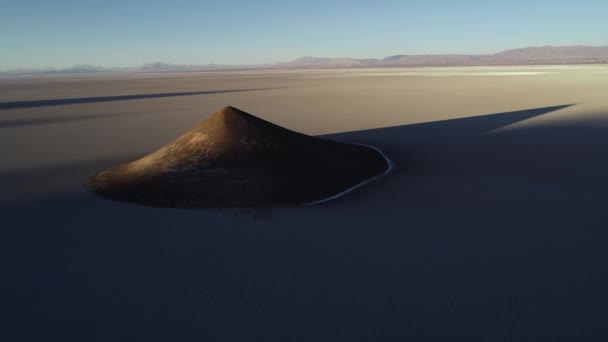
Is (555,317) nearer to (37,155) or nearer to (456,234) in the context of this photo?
(456,234)

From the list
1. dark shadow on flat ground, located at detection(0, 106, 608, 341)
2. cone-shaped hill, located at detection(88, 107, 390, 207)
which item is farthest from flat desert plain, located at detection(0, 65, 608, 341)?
cone-shaped hill, located at detection(88, 107, 390, 207)

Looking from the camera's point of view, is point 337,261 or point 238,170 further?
point 238,170

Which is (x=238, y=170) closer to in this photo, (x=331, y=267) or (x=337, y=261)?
(x=337, y=261)

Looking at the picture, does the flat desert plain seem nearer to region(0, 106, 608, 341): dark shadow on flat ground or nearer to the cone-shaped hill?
region(0, 106, 608, 341): dark shadow on flat ground

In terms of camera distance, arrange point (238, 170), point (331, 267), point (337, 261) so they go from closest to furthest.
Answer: point (331, 267) < point (337, 261) < point (238, 170)

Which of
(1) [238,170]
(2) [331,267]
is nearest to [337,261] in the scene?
(2) [331,267]

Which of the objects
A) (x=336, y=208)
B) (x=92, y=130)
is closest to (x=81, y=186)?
(x=336, y=208)

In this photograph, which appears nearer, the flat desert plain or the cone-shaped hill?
the flat desert plain
